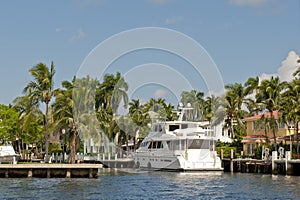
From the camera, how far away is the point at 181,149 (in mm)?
65812

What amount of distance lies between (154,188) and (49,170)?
37.8 ft

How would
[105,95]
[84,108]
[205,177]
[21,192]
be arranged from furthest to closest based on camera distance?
1. [105,95]
2. [84,108]
3. [205,177]
4. [21,192]

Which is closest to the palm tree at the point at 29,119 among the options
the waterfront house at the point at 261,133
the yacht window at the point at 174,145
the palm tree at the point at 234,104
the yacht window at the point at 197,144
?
the yacht window at the point at 174,145

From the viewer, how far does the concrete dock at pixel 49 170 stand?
172 feet

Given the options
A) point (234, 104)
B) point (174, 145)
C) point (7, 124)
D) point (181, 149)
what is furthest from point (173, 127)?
point (7, 124)

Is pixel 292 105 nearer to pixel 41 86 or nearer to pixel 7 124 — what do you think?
pixel 41 86

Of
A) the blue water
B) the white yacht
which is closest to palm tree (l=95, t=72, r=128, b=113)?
the white yacht

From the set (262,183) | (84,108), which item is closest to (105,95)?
(84,108)

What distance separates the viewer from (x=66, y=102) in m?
71.0

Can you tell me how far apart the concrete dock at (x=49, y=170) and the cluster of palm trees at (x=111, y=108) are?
45.2ft

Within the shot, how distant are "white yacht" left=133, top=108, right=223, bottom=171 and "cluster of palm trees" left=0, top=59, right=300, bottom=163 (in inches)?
323

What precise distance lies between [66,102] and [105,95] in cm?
3217

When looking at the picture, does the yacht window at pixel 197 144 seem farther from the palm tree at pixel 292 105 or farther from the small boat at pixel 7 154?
the small boat at pixel 7 154

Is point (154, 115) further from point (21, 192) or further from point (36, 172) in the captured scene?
point (21, 192)
